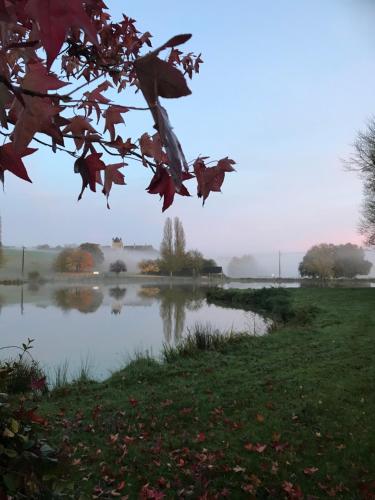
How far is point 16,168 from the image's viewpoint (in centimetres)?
62

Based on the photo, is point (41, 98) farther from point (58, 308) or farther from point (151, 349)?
point (58, 308)

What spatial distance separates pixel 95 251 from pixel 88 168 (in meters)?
54.2

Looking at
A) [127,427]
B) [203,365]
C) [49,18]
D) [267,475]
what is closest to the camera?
[49,18]

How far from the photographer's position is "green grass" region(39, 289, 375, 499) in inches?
112

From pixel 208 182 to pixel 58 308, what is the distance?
16.3 m

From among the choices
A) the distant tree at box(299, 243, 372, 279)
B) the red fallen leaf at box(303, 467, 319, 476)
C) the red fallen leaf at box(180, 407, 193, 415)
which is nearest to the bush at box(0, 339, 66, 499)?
the red fallen leaf at box(303, 467, 319, 476)

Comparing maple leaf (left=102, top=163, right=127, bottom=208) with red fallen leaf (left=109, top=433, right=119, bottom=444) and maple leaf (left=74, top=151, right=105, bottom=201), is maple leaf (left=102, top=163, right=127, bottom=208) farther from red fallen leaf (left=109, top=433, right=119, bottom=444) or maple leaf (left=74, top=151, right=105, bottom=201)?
red fallen leaf (left=109, top=433, right=119, bottom=444)

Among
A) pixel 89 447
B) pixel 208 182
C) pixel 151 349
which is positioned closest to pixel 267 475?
pixel 89 447

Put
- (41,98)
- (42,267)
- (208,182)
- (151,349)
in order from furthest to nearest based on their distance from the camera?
1. (42,267)
2. (151,349)
3. (208,182)
4. (41,98)

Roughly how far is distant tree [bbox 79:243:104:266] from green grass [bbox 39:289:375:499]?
4739 cm

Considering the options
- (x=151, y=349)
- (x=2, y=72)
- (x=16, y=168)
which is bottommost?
(x=151, y=349)

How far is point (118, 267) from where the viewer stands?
179ft

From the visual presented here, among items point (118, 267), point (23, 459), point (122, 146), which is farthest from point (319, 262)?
point (122, 146)

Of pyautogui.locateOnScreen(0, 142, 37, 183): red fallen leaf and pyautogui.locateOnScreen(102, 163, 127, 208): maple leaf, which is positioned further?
pyautogui.locateOnScreen(102, 163, 127, 208): maple leaf
